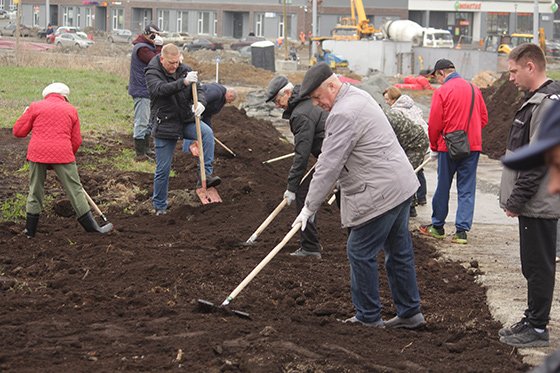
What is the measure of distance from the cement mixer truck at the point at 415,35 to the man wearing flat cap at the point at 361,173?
156 ft

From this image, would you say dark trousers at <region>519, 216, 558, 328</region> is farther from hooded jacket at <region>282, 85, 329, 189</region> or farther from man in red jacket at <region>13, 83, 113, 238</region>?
man in red jacket at <region>13, 83, 113, 238</region>

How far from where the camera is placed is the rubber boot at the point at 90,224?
9.89 metres

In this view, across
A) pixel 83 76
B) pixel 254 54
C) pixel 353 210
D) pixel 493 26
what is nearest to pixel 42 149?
pixel 353 210

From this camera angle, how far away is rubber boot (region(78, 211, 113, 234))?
9.89 m

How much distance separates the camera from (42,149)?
9492 millimetres

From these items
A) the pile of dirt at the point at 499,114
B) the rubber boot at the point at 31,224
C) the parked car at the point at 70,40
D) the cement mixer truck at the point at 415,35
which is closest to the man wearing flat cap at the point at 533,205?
the rubber boot at the point at 31,224

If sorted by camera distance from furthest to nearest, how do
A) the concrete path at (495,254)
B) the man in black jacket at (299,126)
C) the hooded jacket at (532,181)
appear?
1. the man in black jacket at (299,126)
2. the concrete path at (495,254)
3. the hooded jacket at (532,181)

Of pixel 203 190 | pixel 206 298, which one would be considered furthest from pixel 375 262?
pixel 203 190

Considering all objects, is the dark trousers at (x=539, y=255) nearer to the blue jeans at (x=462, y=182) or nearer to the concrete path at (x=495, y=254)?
the concrete path at (x=495, y=254)

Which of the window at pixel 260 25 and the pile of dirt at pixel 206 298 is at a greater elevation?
the window at pixel 260 25

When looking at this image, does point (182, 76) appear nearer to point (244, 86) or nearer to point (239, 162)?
point (239, 162)

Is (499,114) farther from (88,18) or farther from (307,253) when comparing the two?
(88,18)

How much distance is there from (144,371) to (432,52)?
44.5m

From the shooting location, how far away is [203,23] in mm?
84812
